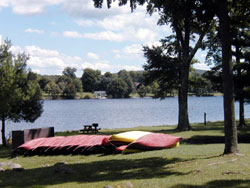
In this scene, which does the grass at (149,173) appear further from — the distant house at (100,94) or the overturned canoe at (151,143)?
the distant house at (100,94)

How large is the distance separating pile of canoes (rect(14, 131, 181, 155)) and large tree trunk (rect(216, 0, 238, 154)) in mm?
4455

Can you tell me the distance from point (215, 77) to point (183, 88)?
3824 millimetres

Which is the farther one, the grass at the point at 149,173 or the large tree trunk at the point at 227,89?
the large tree trunk at the point at 227,89

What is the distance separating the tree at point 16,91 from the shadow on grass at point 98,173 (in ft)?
36.4

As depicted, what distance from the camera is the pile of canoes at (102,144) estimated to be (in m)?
15.4

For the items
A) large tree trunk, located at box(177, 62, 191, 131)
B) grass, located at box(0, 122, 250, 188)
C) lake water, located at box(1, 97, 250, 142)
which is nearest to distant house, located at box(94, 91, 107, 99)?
lake water, located at box(1, 97, 250, 142)

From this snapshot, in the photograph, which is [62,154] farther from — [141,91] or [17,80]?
[141,91]

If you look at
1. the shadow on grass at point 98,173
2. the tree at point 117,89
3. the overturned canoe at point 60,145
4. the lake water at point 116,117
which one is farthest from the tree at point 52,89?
the shadow on grass at point 98,173

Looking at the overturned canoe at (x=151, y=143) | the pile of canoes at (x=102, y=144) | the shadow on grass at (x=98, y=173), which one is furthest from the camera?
the pile of canoes at (x=102, y=144)

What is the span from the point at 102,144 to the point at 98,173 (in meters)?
5.41

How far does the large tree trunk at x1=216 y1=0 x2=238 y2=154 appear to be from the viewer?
11.9 metres

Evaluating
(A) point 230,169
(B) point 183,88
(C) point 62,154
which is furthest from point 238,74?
(A) point 230,169

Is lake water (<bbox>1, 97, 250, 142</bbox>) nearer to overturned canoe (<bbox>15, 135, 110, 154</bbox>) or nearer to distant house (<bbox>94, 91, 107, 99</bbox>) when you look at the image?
overturned canoe (<bbox>15, 135, 110, 154</bbox>)

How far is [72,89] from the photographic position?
15650 centimetres
